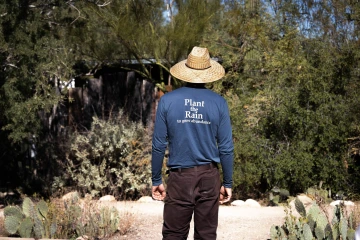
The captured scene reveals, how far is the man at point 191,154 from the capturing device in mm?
5059

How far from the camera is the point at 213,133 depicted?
5.16m

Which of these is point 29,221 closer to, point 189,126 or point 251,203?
point 189,126

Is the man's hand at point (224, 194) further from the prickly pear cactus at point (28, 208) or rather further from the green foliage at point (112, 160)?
the green foliage at point (112, 160)

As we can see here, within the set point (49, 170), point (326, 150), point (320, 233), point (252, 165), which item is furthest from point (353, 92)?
point (49, 170)

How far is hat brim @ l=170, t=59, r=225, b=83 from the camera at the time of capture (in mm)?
5246

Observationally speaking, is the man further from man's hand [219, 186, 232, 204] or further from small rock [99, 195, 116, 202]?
small rock [99, 195, 116, 202]

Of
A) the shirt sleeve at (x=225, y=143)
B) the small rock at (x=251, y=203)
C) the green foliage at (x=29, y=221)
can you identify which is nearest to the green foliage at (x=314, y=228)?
the shirt sleeve at (x=225, y=143)

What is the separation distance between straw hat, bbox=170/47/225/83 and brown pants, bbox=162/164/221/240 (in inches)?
29.2

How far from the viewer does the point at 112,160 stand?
12094 mm

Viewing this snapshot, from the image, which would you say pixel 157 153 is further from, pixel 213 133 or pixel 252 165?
pixel 252 165

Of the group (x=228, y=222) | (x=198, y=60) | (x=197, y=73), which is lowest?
(x=228, y=222)

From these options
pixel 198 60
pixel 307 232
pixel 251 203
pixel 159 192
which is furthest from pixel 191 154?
pixel 251 203

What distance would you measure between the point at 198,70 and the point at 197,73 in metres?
0.06

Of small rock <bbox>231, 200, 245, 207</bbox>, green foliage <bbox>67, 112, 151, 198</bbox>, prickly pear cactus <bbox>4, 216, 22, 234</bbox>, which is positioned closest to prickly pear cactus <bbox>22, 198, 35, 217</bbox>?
prickly pear cactus <bbox>4, 216, 22, 234</bbox>
